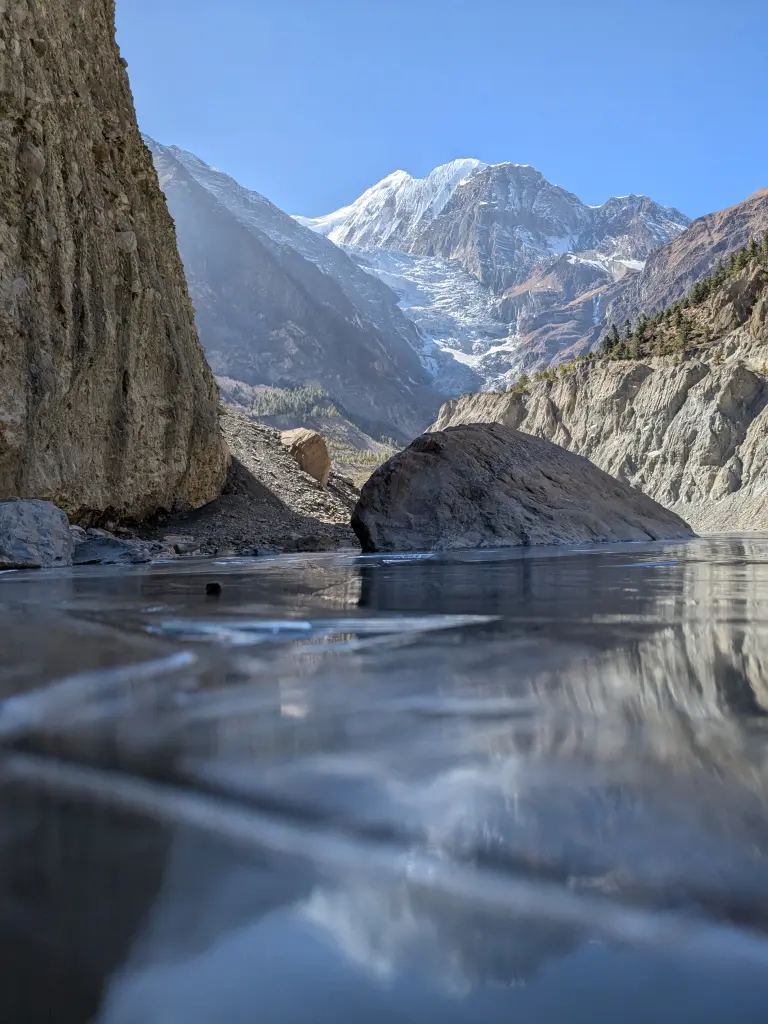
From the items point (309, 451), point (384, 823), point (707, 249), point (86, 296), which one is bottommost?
point (384, 823)

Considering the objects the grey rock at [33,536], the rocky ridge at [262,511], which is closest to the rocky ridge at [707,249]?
the rocky ridge at [262,511]

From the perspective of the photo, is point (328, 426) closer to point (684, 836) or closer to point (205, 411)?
point (205, 411)

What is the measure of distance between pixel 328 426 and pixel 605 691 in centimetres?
13517

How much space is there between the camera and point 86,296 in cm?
1562

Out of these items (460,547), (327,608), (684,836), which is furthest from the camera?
(460,547)

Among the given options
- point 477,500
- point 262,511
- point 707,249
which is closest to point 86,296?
point 262,511

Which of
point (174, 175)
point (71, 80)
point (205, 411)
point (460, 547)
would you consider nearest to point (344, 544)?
point (205, 411)

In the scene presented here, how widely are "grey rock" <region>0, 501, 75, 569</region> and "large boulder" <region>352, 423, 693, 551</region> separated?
16.7ft

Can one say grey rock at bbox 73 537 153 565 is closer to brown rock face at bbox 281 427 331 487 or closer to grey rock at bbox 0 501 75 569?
grey rock at bbox 0 501 75 569

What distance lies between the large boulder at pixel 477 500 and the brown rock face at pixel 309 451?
16619 mm

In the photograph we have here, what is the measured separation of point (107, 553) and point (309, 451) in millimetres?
20033

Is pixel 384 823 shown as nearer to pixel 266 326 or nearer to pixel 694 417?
pixel 694 417

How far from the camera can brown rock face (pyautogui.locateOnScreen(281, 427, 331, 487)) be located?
31.3 metres

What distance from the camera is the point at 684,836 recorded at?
103 cm
